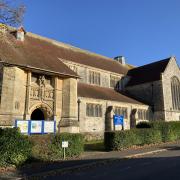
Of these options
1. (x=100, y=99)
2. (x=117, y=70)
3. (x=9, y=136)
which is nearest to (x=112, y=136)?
(x=9, y=136)

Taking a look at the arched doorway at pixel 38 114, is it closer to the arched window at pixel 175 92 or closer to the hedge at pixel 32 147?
the hedge at pixel 32 147

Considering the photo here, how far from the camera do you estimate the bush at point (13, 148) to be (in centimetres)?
1223

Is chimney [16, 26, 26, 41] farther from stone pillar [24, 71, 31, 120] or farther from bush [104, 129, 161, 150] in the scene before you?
bush [104, 129, 161, 150]

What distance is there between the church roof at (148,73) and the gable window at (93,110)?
12301mm

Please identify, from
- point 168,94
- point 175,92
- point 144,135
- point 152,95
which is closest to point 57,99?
point 144,135

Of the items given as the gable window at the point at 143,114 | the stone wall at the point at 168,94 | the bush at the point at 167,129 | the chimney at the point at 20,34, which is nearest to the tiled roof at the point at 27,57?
the chimney at the point at 20,34

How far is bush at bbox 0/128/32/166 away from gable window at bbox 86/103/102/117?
15.4 meters

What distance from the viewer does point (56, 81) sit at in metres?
25.0

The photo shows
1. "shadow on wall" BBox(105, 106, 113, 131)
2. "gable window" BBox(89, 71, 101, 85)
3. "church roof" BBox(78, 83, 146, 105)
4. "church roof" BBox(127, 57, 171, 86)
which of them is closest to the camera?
"church roof" BBox(78, 83, 146, 105)

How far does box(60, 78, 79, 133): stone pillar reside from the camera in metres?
24.2

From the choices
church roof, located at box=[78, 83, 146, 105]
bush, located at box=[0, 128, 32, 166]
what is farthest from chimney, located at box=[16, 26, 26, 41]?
bush, located at box=[0, 128, 32, 166]

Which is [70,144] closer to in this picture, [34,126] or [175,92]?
[34,126]

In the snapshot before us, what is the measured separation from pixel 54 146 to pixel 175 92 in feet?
95.1

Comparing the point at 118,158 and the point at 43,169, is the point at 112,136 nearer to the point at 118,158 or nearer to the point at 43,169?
the point at 118,158
